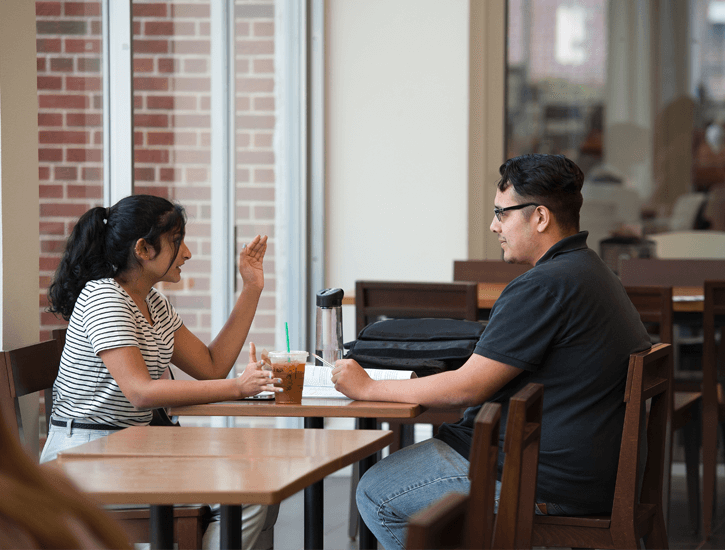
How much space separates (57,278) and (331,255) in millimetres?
2535

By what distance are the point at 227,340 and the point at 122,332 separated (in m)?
0.55

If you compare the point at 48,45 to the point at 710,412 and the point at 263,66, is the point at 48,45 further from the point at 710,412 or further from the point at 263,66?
the point at 710,412

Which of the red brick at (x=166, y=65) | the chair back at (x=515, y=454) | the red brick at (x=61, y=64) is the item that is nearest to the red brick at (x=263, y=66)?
the red brick at (x=166, y=65)

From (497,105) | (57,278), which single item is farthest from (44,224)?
(497,105)

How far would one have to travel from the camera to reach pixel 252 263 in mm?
2469

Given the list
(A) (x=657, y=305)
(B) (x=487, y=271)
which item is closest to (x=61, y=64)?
(A) (x=657, y=305)

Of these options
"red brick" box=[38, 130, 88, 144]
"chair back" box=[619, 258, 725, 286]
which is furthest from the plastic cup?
"chair back" box=[619, 258, 725, 286]

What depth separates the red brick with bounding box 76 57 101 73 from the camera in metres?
2.60

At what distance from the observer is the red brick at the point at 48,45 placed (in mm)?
2244

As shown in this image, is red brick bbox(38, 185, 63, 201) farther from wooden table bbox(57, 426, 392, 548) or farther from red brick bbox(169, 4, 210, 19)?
red brick bbox(169, 4, 210, 19)

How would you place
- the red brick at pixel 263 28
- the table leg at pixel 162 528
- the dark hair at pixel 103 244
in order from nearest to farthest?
the table leg at pixel 162 528 → the dark hair at pixel 103 244 → the red brick at pixel 263 28

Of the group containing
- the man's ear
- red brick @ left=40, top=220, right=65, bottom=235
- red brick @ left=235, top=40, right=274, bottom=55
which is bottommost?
red brick @ left=40, top=220, right=65, bottom=235

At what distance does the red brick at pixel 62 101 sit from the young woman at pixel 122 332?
40 cm

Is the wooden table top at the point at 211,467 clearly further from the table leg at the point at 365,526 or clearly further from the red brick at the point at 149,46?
the red brick at the point at 149,46
